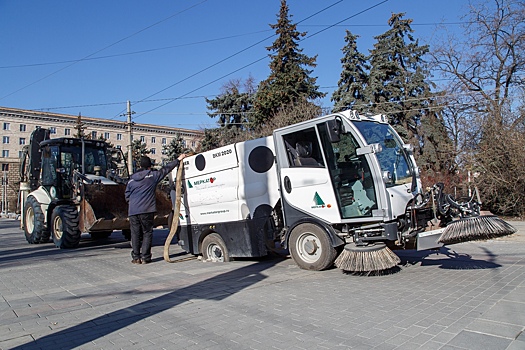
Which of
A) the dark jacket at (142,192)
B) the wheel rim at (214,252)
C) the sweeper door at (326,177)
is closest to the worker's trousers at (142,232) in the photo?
the dark jacket at (142,192)

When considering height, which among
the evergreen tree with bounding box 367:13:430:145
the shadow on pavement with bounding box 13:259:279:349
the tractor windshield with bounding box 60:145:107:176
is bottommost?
the shadow on pavement with bounding box 13:259:279:349

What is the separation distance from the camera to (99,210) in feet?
33.0

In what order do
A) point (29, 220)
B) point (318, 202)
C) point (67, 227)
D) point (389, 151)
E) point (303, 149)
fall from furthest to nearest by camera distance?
point (29, 220) → point (67, 227) → point (303, 149) → point (389, 151) → point (318, 202)

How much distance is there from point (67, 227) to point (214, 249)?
189 inches

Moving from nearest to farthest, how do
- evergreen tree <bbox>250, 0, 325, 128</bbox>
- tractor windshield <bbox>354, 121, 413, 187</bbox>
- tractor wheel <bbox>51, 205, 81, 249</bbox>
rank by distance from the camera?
tractor windshield <bbox>354, 121, 413, 187</bbox> < tractor wheel <bbox>51, 205, 81, 249</bbox> < evergreen tree <bbox>250, 0, 325, 128</bbox>

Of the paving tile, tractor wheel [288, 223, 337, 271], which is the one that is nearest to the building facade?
tractor wheel [288, 223, 337, 271]

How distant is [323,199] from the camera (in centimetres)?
679

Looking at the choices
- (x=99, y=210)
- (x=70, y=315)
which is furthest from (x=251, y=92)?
(x=70, y=315)

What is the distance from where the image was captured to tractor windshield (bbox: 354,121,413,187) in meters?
6.67

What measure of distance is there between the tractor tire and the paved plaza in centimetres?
409

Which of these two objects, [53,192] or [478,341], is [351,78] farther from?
[478,341]

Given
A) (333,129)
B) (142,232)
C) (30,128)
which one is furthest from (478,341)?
(30,128)

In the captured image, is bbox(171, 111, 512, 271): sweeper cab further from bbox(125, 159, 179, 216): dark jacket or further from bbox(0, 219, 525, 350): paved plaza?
bbox(125, 159, 179, 216): dark jacket

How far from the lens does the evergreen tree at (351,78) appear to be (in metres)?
29.2
